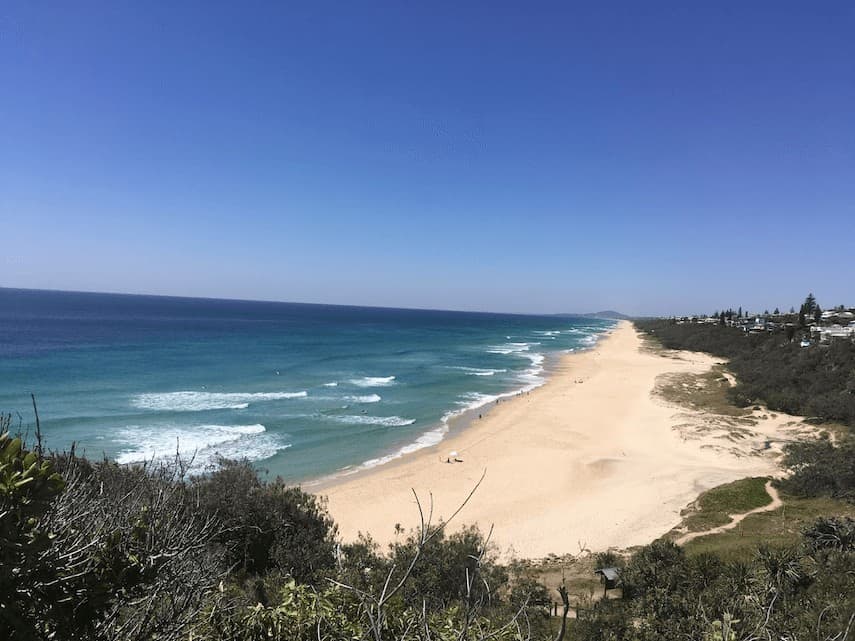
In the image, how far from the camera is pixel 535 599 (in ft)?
31.2

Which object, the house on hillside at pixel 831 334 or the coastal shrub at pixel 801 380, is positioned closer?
the coastal shrub at pixel 801 380

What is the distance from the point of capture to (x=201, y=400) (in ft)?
114

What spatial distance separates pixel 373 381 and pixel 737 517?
33.9 metres

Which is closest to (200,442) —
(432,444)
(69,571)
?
(432,444)

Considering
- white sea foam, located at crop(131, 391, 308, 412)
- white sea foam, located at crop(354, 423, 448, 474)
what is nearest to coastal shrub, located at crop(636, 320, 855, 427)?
white sea foam, located at crop(354, 423, 448, 474)

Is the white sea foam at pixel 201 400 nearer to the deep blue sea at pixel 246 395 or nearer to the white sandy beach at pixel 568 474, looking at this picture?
the deep blue sea at pixel 246 395

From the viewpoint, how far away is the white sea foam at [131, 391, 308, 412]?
3203 cm

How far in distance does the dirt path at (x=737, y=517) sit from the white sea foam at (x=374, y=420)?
19025 millimetres

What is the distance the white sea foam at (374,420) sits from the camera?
30.7 m

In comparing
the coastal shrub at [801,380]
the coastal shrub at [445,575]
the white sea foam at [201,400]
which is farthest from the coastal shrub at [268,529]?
the coastal shrub at [801,380]

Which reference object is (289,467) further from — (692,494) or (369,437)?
(692,494)

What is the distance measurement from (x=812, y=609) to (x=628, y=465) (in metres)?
16.5

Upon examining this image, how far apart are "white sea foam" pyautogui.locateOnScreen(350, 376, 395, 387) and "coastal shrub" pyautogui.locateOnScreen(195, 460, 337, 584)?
31277mm

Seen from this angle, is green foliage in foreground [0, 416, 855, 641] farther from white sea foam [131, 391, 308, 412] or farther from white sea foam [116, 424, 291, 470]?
white sea foam [131, 391, 308, 412]
